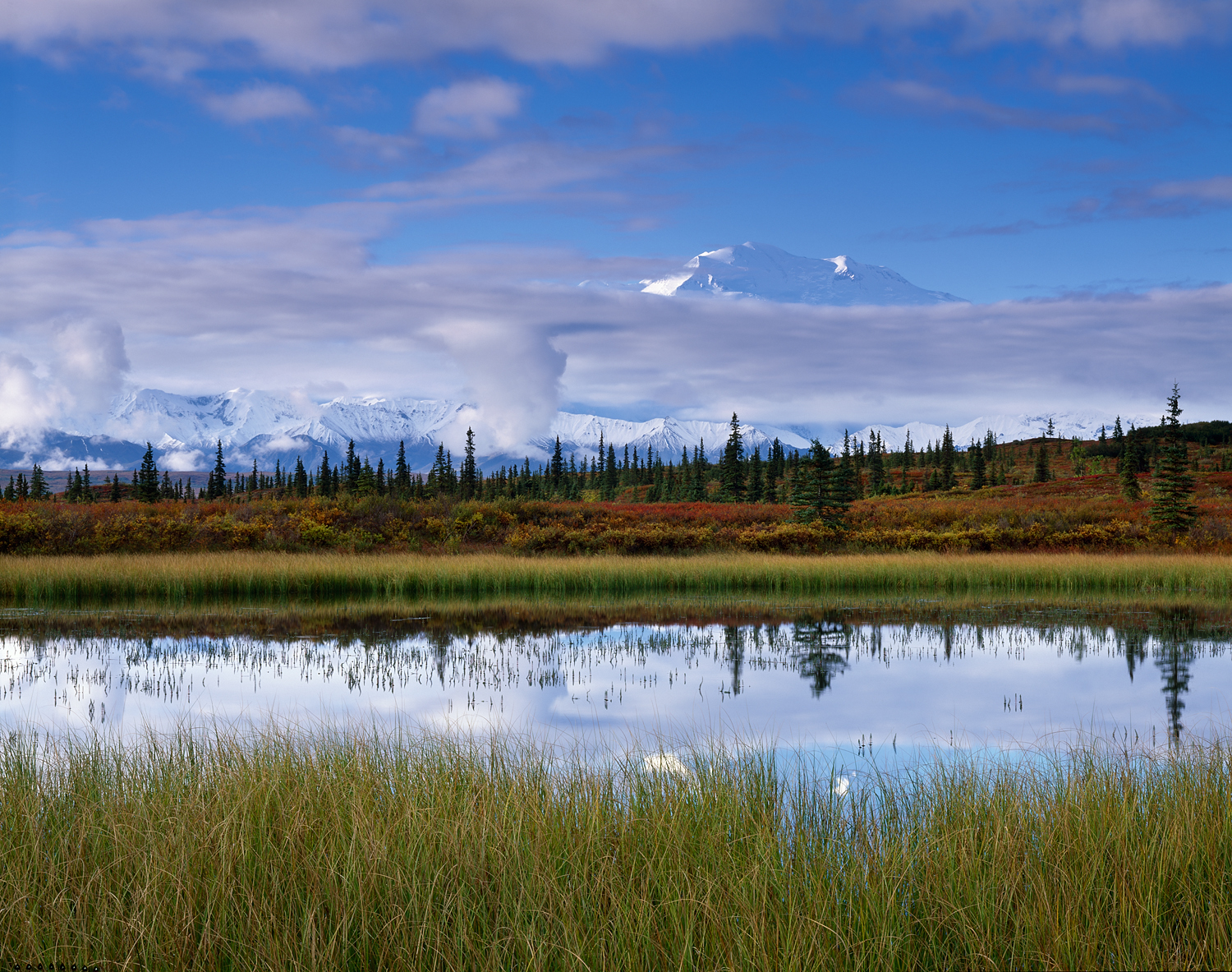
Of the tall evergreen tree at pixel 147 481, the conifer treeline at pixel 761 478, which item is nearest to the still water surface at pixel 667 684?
the conifer treeline at pixel 761 478

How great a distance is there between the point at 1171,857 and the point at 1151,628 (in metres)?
16.2

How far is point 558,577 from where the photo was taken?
2716cm

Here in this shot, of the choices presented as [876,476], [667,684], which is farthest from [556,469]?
[667,684]

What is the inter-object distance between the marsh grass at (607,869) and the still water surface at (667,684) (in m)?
2.10

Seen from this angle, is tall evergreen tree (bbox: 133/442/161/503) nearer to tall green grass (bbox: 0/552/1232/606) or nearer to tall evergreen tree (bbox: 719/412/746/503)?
tall green grass (bbox: 0/552/1232/606)

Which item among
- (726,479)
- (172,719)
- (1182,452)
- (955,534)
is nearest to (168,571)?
(172,719)

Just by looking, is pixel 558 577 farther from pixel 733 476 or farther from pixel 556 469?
pixel 556 469

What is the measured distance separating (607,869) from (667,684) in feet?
26.8

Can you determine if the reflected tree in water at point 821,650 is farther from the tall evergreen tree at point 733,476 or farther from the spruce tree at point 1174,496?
the tall evergreen tree at point 733,476

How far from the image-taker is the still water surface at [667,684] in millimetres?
10117

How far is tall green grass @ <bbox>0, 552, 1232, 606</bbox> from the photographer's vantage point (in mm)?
24922

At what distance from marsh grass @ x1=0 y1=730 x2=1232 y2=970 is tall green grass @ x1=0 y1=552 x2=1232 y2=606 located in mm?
19620

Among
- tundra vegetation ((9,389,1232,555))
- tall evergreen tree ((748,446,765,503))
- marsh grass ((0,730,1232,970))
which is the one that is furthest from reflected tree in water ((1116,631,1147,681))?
tall evergreen tree ((748,446,765,503))

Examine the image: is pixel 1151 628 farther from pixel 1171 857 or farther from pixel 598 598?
pixel 1171 857
